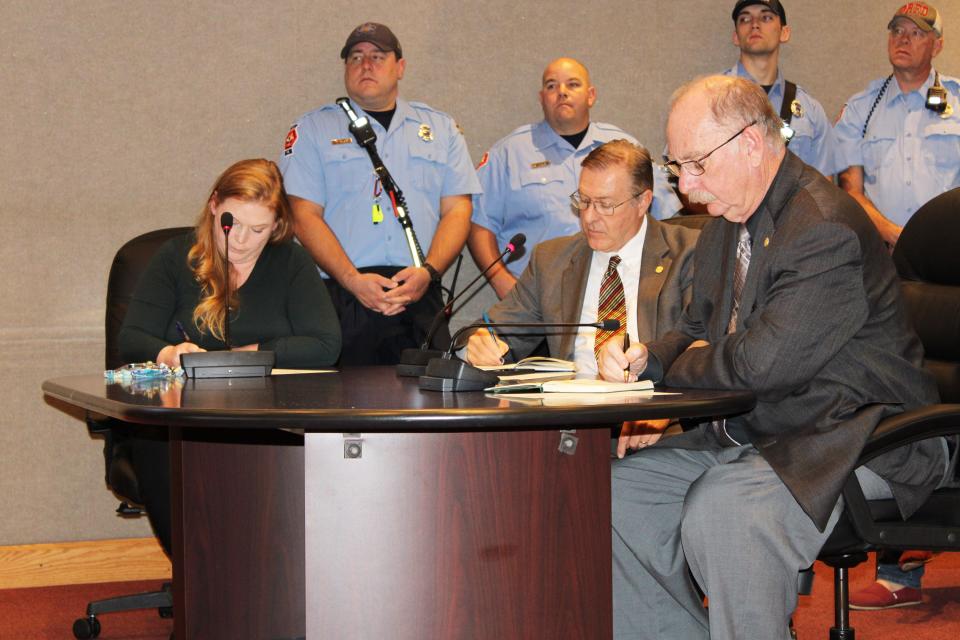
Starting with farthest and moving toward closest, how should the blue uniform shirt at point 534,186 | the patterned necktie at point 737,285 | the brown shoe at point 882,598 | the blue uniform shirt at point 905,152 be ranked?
the blue uniform shirt at point 905,152 < the blue uniform shirt at point 534,186 < the brown shoe at point 882,598 < the patterned necktie at point 737,285

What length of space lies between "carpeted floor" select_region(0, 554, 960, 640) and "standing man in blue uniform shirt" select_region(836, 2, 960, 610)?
1570 millimetres

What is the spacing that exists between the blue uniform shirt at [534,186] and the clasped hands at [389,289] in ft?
1.86

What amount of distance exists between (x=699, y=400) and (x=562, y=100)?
2737 mm

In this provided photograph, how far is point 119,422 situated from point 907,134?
343 centimetres

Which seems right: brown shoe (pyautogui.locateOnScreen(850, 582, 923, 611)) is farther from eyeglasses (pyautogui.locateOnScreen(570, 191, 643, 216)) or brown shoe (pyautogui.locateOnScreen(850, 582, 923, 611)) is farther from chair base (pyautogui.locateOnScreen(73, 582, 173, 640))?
chair base (pyautogui.locateOnScreen(73, 582, 173, 640))

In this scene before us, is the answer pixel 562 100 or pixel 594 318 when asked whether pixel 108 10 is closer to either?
pixel 562 100

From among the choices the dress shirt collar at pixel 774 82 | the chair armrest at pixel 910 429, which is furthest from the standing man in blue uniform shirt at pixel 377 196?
the chair armrest at pixel 910 429

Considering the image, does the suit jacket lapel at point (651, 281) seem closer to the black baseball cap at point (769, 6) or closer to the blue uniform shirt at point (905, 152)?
the blue uniform shirt at point (905, 152)

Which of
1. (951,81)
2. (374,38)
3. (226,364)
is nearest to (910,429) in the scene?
(226,364)

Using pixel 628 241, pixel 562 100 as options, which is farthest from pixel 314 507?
pixel 562 100

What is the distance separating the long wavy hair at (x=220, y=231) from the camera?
2.97m

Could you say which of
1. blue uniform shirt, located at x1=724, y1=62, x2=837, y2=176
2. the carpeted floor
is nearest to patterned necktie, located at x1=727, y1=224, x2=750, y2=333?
the carpeted floor

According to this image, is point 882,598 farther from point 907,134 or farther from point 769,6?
point 769,6

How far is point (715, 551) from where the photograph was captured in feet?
6.55
